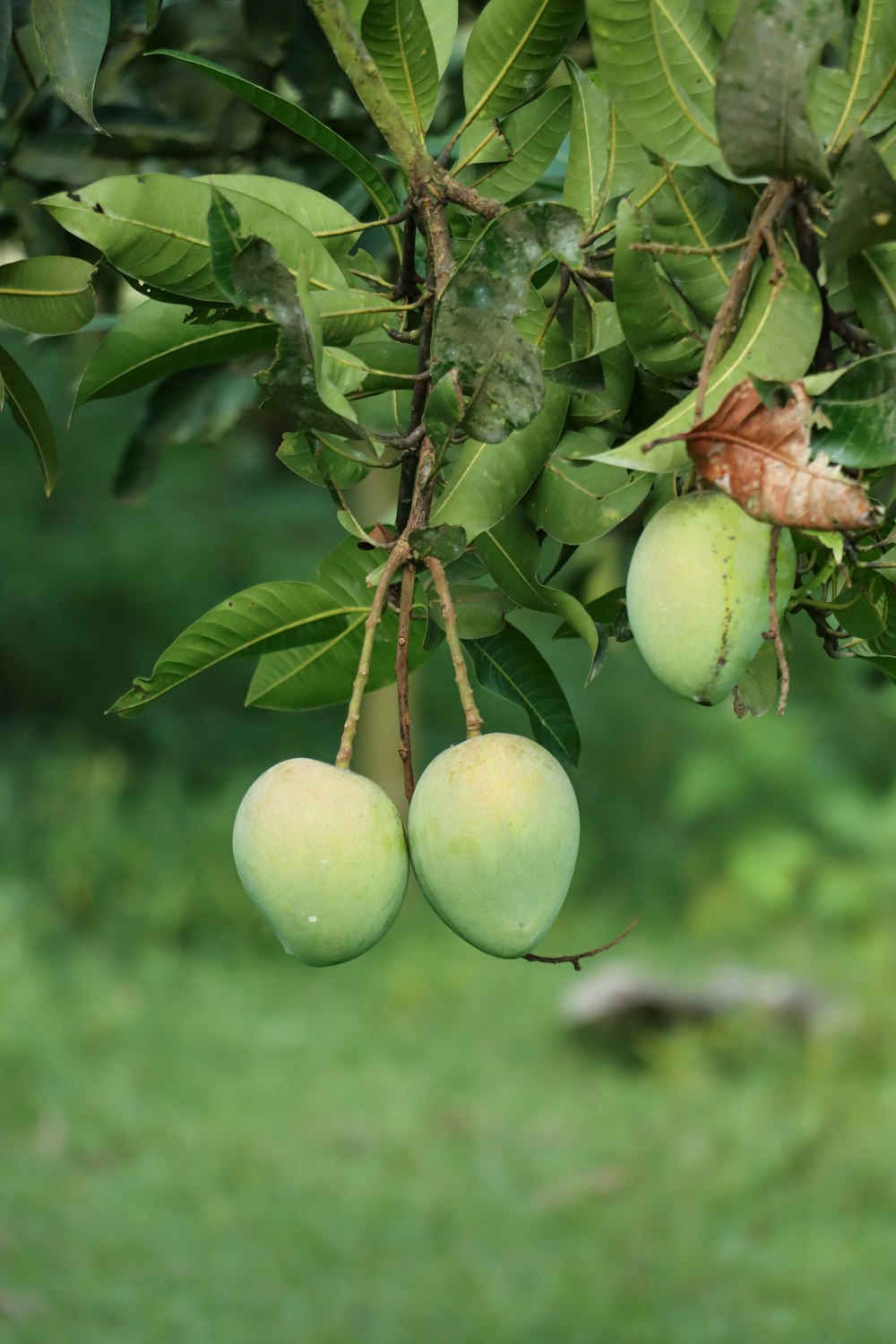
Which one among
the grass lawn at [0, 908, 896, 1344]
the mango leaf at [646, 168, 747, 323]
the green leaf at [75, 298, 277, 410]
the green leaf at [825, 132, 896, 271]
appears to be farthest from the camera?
the grass lawn at [0, 908, 896, 1344]

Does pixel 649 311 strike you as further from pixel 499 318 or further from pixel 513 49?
pixel 513 49

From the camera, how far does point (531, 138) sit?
2.39 feet

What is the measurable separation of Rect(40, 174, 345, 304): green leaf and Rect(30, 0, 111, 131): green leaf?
0.13 meters

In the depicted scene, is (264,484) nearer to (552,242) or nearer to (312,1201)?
(312,1201)

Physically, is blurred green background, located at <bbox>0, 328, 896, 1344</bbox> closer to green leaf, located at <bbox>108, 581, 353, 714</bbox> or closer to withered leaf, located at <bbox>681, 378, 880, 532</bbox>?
green leaf, located at <bbox>108, 581, 353, 714</bbox>

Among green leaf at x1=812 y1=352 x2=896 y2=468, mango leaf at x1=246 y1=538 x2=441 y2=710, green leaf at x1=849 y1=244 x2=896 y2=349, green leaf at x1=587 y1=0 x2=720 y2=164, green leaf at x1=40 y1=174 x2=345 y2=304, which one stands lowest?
mango leaf at x1=246 y1=538 x2=441 y2=710

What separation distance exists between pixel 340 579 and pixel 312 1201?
2324 mm

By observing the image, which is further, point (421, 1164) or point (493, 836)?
point (421, 1164)

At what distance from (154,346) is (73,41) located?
16 centimetres

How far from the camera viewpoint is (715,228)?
615mm

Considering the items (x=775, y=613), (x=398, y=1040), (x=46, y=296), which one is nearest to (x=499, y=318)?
(x=775, y=613)

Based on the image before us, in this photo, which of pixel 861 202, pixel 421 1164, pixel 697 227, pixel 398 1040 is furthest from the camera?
pixel 398 1040

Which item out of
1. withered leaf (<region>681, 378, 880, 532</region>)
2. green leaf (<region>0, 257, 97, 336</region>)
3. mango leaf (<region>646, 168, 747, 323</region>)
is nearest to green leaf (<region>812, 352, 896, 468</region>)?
withered leaf (<region>681, 378, 880, 532</region>)

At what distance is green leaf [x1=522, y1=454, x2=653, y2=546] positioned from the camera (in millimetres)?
644
